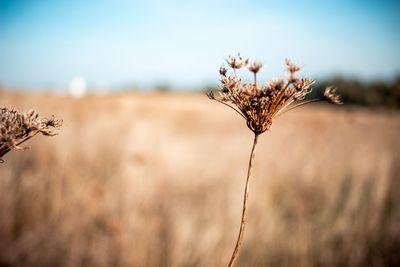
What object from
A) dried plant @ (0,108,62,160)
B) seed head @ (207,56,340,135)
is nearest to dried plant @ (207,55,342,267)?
seed head @ (207,56,340,135)

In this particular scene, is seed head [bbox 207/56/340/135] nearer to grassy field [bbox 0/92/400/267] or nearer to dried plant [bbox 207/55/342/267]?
dried plant [bbox 207/55/342/267]

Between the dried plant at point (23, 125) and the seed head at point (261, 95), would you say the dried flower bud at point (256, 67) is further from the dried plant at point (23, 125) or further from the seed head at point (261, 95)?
the dried plant at point (23, 125)

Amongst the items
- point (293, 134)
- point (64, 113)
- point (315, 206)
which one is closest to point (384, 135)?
point (293, 134)

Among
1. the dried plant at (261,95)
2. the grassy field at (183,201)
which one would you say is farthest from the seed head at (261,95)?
the grassy field at (183,201)

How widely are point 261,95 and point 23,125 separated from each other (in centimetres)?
57

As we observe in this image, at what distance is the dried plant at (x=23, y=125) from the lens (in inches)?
24.8

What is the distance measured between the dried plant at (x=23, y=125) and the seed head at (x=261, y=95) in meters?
0.39

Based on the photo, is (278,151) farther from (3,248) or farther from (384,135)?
(3,248)

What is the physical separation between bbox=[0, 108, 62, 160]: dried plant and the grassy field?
420 cm

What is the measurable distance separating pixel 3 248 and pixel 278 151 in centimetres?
625

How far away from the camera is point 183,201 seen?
6160 millimetres

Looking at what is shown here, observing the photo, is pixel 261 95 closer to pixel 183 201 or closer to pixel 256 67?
pixel 256 67

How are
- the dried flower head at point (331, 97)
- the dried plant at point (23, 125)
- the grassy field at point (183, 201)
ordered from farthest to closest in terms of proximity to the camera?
the grassy field at point (183, 201) → the dried flower head at point (331, 97) → the dried plant at point (23, 125)

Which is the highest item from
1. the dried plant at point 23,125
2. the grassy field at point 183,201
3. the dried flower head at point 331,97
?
the dried flower head at point 331,97
